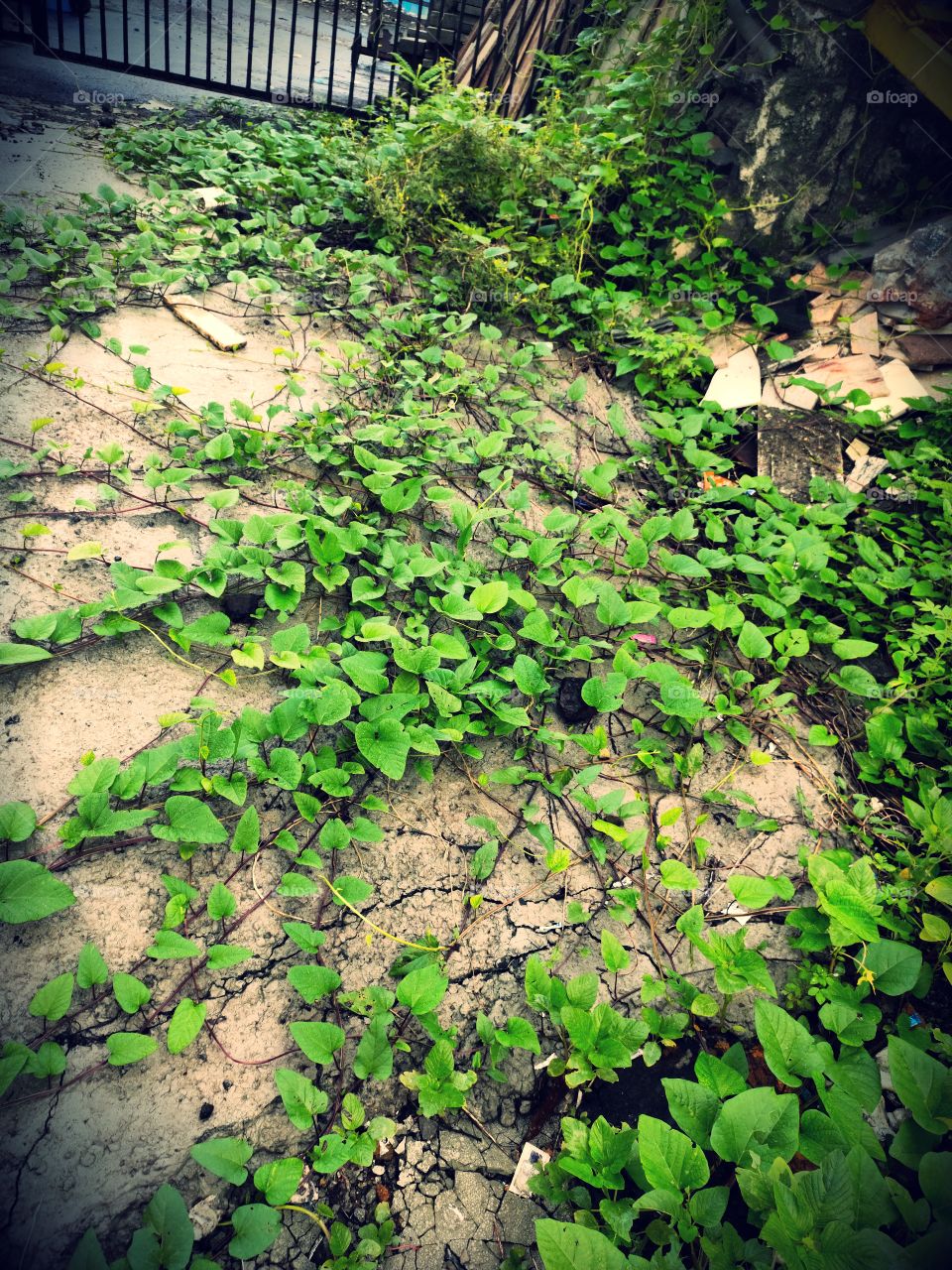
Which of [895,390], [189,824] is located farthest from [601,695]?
[895,390]

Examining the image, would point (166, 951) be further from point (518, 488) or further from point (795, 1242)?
point (518, 488)

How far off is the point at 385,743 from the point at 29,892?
83cm

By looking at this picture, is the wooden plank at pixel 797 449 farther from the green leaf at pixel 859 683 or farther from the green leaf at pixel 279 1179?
the green leaf at pixel 279 1179

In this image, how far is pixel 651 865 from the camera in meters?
1.89

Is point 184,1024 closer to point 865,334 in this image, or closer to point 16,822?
point 16,822

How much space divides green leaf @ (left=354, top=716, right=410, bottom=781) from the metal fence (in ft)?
18.8

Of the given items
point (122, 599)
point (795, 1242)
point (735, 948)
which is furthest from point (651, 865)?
point (122, 599)

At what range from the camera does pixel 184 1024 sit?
134 cm

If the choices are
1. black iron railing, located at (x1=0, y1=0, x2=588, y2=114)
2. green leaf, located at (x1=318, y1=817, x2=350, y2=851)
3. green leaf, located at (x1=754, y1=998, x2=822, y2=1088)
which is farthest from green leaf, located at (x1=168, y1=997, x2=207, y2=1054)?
black iron railing, located at (x1=0, y1=0, x2=588, y2=114)

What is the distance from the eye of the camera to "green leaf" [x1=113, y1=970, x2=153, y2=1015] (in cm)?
134

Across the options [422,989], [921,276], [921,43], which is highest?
[921,43]

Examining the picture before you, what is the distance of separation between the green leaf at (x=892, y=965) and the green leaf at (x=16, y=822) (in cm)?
203

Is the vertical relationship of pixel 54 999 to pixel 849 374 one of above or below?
below

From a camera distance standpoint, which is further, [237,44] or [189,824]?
[237,44]
